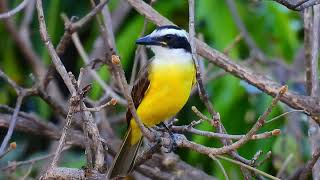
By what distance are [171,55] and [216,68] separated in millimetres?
1040

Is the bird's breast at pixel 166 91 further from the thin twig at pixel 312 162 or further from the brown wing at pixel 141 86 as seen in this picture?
the thin twig at pixel 312 162

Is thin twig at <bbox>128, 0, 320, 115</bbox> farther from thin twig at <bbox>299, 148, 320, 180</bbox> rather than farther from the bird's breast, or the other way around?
thin twig at <bbox>299, 148, 320, 180</bbox>

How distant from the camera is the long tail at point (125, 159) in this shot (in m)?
2.94

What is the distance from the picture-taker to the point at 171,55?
3254 millimetres

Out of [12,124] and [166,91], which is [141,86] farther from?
[12,124]

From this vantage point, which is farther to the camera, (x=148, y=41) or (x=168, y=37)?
(x=168, y=37)

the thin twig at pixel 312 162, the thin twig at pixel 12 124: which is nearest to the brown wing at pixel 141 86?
the thin twig at pixel 12 124

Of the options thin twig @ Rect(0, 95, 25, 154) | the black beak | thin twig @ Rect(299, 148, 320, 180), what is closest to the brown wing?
the black beak

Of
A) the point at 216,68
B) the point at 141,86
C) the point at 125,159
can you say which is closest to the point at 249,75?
the point at 141,86

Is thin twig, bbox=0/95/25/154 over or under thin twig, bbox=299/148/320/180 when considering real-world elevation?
over

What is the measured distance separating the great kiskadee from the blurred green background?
545 millimetres

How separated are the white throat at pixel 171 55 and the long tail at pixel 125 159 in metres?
0.32

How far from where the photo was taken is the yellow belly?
311cm

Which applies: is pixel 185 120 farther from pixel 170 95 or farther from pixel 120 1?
pixel 170 95
